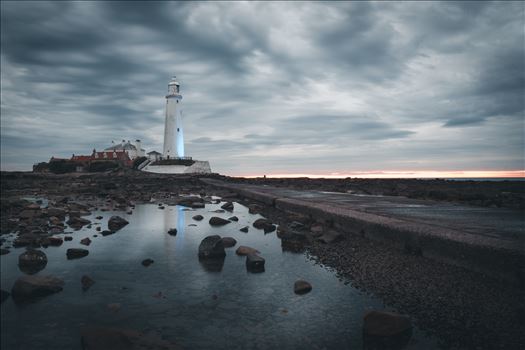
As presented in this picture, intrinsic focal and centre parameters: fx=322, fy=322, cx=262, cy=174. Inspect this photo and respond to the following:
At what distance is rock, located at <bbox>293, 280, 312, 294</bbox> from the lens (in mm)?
3065

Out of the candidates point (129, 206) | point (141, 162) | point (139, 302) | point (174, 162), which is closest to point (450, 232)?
point (139, 302)

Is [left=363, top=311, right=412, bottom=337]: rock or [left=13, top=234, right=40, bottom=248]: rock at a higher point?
[left=363, top=311, right=412, bottom=337]: rock

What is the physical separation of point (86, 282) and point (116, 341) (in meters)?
1.63

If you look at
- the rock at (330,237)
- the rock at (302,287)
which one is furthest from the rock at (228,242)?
the rock at (302,287)

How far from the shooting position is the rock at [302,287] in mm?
3065

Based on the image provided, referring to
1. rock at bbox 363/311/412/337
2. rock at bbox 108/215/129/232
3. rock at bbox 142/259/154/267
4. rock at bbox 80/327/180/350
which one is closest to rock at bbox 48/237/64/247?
rock at bbox 108/215/129/232

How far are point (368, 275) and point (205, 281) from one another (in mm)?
1714

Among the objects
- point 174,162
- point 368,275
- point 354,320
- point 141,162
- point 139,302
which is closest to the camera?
point 354,320

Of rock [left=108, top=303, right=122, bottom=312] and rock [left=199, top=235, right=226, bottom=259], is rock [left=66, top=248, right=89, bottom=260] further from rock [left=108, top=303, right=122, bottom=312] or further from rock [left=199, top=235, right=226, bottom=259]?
rock [left=108, top=303, right=122, bottom=312]

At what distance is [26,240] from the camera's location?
544 centimetres

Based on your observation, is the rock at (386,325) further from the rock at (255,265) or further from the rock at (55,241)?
the rock at (55,241)

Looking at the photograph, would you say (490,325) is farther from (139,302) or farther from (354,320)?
(139,302)

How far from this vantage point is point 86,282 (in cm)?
343

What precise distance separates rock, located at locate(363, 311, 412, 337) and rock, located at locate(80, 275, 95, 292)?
9.18 ft
